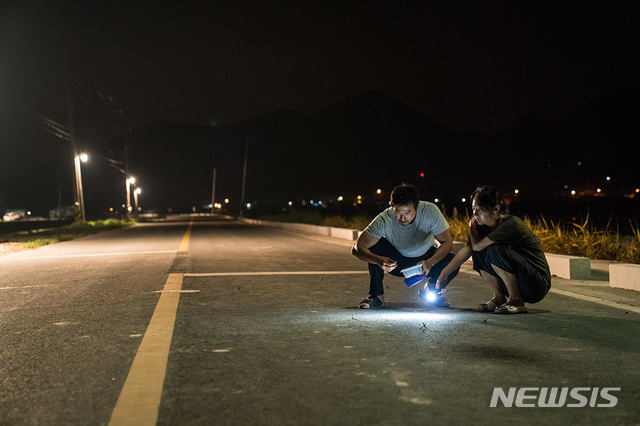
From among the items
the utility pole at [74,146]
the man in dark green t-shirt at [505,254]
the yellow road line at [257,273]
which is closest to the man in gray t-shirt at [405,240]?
the man in dark green t-shirt at [505,254]

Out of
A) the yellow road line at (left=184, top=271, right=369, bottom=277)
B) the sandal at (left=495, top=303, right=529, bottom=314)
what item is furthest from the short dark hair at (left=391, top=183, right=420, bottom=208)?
the yellow road line at (left=184, top=271, right=369, bottom=277)

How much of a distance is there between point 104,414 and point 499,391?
2.41 metres

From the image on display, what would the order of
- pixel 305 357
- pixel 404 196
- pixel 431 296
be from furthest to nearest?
1. pixel 431 296
2. pixel 404 196
3. pixel 305 357

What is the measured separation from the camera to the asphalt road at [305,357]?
3.39 metres

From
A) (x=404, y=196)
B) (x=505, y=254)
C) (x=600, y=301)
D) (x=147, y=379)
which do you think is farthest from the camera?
(x=600, y=301)

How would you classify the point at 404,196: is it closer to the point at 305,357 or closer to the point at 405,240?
the point at 405,240

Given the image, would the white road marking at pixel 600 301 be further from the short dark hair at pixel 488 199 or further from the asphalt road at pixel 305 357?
the short dark hair at pixel 488 199

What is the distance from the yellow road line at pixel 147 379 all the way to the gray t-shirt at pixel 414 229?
2.47 meters

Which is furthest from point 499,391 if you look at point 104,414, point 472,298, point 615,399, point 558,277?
point 558,277

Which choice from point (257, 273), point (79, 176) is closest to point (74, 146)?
point (79, 176)

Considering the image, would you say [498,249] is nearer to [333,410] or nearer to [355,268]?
[333,410]

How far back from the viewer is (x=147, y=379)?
13.3 ft

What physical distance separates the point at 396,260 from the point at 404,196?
0.92 m

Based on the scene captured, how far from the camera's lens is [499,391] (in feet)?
12.1
